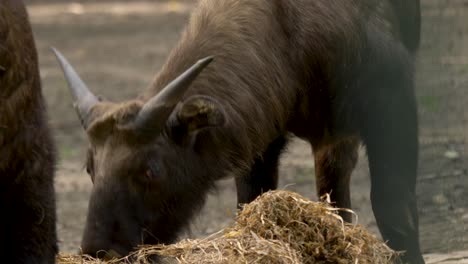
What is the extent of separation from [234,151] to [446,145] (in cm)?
242

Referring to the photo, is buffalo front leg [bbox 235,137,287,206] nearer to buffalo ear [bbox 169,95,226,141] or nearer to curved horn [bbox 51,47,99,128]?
buffalo ear [bbox 169,95,226,141]

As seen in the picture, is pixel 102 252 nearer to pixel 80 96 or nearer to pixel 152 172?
pixel 152 172

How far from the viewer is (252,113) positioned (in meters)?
6.86

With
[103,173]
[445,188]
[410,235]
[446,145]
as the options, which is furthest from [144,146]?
[446,145]

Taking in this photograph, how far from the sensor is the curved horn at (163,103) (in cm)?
634

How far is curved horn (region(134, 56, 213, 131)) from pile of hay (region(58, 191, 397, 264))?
0.71m

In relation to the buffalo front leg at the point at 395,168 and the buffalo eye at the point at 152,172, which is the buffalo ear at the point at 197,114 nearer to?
the buffalo eye at the point at 152,172

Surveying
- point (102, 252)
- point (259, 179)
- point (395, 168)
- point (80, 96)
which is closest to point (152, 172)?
point (102, 252)

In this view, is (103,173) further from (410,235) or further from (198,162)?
(410,235)

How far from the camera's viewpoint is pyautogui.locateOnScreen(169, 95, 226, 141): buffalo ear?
650 cm

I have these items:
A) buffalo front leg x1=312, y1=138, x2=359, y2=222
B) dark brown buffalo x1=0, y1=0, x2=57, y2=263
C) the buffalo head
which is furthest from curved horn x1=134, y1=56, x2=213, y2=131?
buffalo front leg x1=312, y1=138, x2=359, y2=222

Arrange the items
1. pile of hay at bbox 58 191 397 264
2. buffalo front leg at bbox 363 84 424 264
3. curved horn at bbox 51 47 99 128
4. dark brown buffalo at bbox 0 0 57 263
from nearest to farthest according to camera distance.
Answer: dark brown buffalo at bbox 0 0 57 263 → pile of hay at bbox 58 191 397 264 → curved horn at bbox 51 47 99 128 → buffalo front leg at bbox 363 84 424 264

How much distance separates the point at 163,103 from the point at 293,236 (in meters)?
1.01

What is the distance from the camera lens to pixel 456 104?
8297 millimetres
